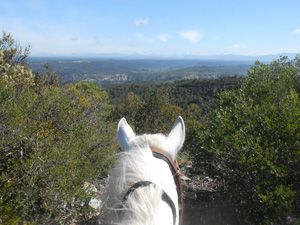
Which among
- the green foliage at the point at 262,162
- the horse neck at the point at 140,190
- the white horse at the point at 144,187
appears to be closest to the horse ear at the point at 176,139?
the white horse at the point at 144,187

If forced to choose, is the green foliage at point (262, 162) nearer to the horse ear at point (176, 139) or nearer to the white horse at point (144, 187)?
the horse ear at point (176, 139)

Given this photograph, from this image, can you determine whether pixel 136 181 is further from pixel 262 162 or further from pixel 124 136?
pixel 262 162

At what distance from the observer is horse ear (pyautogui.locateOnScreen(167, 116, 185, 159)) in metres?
1.50

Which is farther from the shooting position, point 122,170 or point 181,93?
point 181,93

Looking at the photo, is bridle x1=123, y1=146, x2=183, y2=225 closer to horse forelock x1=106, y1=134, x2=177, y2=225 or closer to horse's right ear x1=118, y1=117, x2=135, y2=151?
horse forelock x1=106, y1=134, x2=177, y2=225

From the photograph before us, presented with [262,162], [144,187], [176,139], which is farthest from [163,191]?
[262,162]

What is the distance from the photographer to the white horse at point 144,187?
975mm

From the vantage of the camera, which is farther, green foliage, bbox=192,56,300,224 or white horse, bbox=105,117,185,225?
green foliage, bbox=192,56,300,224

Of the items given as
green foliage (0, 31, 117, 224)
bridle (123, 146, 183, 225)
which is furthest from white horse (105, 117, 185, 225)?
green foliage (0, 31, 117, 224)

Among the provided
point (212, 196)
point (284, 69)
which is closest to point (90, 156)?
point (212, 196)

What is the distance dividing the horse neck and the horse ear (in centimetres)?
20

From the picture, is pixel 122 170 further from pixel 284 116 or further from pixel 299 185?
pixel 284 116

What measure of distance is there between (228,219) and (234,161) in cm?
127

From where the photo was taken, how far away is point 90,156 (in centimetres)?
423
